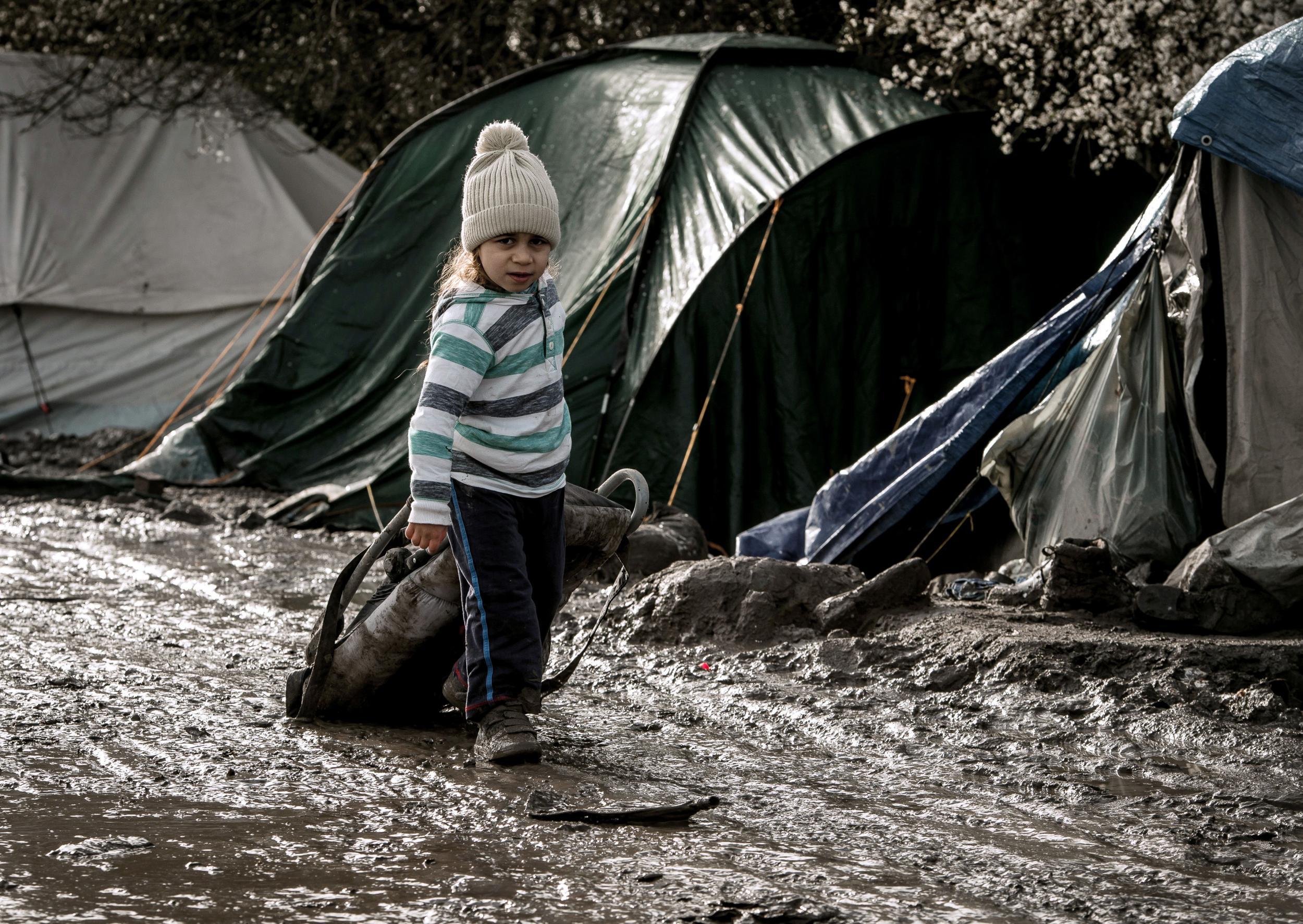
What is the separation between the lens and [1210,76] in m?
5.17

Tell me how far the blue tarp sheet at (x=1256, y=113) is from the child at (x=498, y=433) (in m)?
2.51

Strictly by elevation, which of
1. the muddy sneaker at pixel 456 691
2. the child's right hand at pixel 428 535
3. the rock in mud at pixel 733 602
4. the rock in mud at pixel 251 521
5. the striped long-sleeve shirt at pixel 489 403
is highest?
the striped long-sleeve shirt at pixel 489 403

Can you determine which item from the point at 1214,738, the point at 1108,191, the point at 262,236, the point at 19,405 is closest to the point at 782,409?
the point at 1108,191

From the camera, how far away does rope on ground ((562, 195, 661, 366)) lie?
7633mm

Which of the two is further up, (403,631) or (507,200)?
(507,200)

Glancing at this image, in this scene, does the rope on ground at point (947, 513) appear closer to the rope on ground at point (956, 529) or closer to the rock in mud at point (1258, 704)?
the rope on ground at point (956, 529)

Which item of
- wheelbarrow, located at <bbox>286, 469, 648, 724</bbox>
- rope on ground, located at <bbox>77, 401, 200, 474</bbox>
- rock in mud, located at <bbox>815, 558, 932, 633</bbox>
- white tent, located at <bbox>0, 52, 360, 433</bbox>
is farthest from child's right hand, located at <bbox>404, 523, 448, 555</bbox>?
white tent, located at <bbox>0, 52, 360, 433</bbox>

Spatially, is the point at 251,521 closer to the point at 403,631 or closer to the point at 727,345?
the point at 727,345

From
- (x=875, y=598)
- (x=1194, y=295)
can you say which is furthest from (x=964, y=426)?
(x=875, y=598)

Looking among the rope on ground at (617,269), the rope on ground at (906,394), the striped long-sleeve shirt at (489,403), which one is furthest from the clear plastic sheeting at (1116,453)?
the rope on ground at (617,269)

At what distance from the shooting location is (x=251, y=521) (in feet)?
25.5

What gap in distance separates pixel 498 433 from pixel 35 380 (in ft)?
29.4

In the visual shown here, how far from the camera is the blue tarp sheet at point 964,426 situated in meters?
5.78

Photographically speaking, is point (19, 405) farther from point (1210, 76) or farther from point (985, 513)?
point (1210, 76)
